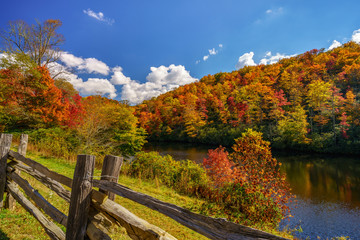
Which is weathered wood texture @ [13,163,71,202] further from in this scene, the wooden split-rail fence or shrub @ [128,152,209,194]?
shrub @ [128,152,209,194]

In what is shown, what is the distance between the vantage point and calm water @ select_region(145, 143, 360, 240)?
8.89m

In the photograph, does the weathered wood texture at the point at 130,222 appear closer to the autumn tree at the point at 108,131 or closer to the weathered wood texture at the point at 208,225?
the weathered wood texture at the point at 208,225

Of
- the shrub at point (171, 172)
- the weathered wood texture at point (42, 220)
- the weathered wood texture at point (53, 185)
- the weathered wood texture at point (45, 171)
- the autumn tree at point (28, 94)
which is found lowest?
the shrub at point (171, 172)

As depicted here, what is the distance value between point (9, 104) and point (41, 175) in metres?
16.1

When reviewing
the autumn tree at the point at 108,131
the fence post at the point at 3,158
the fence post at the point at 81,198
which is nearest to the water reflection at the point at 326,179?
the fence post at the point at 81,198

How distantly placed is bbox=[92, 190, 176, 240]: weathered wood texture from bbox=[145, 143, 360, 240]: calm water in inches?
291

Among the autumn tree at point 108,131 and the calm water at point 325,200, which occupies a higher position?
the autumn tree at point 108,131

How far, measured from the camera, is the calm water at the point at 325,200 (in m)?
8.89

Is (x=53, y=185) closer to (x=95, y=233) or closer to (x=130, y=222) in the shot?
(x=95, y=233)

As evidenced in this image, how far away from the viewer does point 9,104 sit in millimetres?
14781

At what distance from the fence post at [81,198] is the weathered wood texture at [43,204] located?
1.82 ft

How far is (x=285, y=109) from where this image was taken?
43375mm

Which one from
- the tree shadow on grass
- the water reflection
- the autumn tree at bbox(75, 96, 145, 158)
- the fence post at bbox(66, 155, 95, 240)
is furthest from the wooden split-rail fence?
the water reflection

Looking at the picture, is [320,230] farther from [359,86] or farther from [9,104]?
[359,86]
